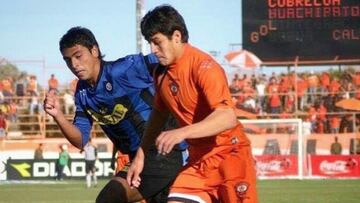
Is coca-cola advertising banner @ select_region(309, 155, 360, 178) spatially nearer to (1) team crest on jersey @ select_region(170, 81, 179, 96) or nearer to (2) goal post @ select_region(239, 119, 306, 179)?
(2) goal post @ select_region(239, 119, 306, 179)

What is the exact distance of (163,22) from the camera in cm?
669

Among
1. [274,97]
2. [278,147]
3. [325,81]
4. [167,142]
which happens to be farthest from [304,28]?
[167,142]

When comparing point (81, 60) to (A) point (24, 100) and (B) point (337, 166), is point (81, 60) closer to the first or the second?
(B) point (337, 166)

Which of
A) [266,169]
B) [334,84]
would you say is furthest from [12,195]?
[334,84]

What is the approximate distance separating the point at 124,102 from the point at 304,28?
26.8 m

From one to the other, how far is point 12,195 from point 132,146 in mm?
16684

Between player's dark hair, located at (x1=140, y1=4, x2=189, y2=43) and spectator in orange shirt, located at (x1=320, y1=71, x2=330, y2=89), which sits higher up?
player's dark hair, located at (x1=140, y1=4, x2=189, y2=43)

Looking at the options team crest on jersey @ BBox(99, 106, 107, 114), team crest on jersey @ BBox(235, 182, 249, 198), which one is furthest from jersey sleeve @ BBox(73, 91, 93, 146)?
team crest on jersey @ BBox(235, 182, 249, 198)

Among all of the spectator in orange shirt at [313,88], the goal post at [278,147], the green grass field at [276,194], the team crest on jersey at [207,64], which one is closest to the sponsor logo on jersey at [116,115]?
the team crest on jersey at [207,64]

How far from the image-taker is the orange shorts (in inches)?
277

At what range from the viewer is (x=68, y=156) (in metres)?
34.7

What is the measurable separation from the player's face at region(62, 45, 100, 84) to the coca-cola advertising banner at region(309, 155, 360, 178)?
26237 millimetres

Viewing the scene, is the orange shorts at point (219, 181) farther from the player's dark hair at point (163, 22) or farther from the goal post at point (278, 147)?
the goal post at point (278, 147)

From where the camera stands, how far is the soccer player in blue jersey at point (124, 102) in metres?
8.34
